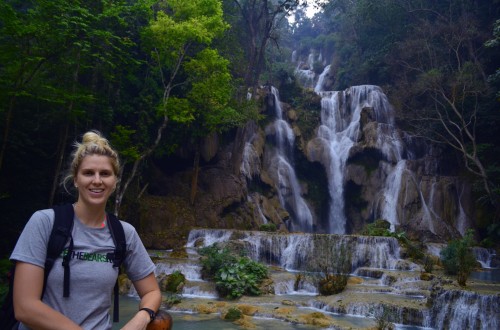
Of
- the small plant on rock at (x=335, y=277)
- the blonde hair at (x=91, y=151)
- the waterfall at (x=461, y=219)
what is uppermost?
the waterfall at (x=461, y=219)

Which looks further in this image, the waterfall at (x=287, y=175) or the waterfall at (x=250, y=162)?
the waterfall at (x=287, y=175)

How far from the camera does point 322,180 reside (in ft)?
85.5

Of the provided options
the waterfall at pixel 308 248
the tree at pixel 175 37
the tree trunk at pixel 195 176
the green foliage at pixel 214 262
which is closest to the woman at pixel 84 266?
the green foliage at pixel 214 262

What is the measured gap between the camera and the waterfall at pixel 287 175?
24750 mm

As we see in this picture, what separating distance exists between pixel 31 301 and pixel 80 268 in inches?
8.7

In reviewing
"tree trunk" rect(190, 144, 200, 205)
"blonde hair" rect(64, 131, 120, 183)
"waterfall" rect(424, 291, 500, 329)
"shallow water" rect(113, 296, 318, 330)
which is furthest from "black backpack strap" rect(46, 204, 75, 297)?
"tree trunk" rect(190, 144, 200, 205)

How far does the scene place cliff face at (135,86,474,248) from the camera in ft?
70.9

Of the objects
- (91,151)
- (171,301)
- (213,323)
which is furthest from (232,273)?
(91,151)

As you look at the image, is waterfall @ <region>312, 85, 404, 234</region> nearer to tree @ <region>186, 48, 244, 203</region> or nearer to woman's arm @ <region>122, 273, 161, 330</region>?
tree @ <region>186, 48, 244, 203</region>

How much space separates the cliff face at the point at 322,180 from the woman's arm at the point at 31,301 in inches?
694

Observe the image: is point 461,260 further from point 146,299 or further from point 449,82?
point 449,82

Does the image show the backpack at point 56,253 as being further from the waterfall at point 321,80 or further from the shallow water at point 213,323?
the waterfall at point 321,80

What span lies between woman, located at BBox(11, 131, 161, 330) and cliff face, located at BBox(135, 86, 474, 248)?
17319 millimetres

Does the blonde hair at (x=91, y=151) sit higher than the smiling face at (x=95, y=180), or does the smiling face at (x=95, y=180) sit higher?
the blonde hair at (x=91, y=151)
